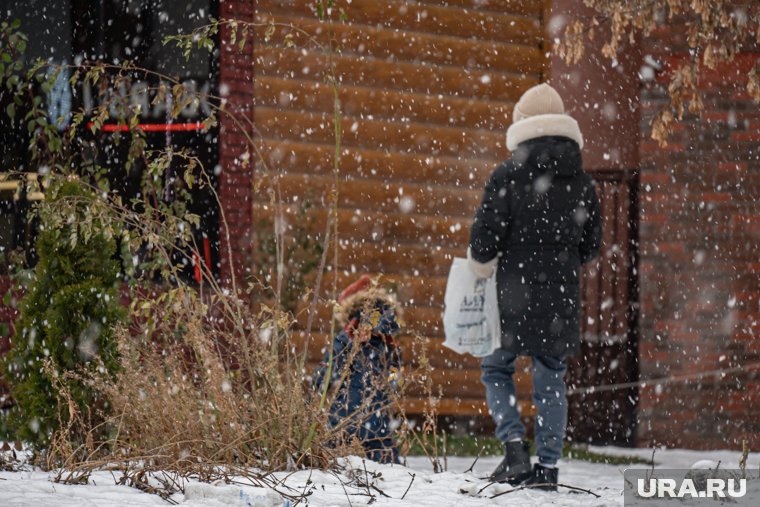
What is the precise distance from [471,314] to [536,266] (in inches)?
14.9

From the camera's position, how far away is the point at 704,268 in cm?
822

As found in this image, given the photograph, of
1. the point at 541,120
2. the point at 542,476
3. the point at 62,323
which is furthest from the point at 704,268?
the point at 62,323

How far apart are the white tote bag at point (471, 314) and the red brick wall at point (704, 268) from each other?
11.9 ft

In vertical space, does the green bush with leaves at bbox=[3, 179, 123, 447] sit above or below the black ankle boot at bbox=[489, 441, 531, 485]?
above

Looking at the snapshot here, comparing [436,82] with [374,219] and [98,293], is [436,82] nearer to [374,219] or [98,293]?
[374,219]

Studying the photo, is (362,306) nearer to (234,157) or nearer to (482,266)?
(482,266)

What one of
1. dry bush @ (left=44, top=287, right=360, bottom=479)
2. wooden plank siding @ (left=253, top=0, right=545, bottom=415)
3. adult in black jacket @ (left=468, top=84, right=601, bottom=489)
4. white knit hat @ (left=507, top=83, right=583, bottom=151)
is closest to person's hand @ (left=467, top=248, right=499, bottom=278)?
adult in black jacket @ (left=468, top=84, right=601, bottom=489)

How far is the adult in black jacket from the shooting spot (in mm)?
4738

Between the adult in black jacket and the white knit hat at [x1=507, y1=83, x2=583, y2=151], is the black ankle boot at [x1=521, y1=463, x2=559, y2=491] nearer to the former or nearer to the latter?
the adult in black jacket

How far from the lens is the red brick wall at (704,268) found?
8.20m

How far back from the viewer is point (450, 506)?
3.87 meters

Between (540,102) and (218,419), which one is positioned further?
(540,102)

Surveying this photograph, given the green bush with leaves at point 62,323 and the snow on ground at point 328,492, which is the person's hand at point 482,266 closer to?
the snow on ground at point 328,492

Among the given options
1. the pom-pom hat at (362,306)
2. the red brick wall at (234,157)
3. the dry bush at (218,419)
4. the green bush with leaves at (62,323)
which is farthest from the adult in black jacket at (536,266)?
the red brick wall at (234,157)
